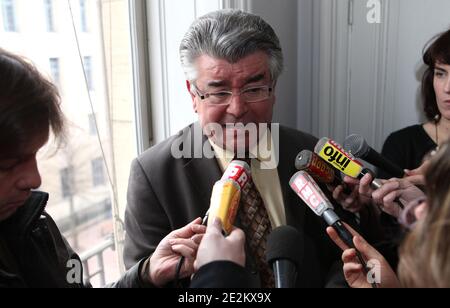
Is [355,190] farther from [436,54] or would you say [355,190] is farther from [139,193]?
[436,54]

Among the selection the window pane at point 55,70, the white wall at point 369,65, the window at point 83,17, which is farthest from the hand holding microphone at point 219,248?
the white wall at point 369,65

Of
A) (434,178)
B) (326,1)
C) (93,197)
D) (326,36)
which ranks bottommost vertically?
(93,197)

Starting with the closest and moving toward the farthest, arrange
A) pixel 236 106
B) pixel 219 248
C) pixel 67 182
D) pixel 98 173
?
pixel 219 248
pixel 236 106
pixel 67 182
pixel 98 173

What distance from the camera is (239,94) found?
3.52 feet

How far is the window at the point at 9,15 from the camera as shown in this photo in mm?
999

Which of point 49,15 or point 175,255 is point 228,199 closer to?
point 175,255

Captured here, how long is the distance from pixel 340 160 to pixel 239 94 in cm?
29

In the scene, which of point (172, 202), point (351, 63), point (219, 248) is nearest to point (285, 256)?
point (219, 248)

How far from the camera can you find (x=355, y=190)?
42.6 inches

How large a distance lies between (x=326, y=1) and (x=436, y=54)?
0.50m

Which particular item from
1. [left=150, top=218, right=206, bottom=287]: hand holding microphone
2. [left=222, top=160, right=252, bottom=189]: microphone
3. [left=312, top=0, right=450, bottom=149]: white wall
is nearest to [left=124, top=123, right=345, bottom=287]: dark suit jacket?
[left=150, top=218, right=206, bottom=287]: hand holding microphone

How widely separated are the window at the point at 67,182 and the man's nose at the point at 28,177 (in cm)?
47

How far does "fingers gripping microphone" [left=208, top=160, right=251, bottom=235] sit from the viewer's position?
0.80 m

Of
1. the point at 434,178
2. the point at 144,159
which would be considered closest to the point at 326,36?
the point at 144,159
